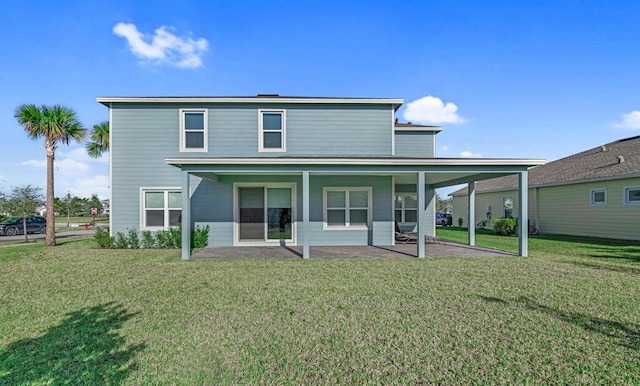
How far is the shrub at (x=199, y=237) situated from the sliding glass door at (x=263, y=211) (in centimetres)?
124

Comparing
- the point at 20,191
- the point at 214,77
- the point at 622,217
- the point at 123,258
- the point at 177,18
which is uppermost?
the point at 177,18

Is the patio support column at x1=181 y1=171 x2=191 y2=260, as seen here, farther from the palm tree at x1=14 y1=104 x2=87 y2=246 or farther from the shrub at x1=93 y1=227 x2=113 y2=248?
the palm tree at x1=14 y1=104 x2=87 y2=246

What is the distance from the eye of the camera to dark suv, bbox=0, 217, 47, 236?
1912 centimetres

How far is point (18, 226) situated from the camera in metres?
19.7

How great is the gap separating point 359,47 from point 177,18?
8219 millimetres

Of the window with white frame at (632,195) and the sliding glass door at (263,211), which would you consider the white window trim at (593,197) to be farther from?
the sliding glass door at (263,211)

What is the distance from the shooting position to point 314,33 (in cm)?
1290

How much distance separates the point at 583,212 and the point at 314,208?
13970mm

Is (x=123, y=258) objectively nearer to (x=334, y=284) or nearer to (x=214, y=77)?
(x=334, y=284)

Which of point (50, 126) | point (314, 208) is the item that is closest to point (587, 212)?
point (314, 208)

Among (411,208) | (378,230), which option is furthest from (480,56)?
(378,230)

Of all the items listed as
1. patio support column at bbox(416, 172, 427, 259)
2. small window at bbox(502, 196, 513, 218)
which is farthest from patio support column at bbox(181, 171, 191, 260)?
small window at bbox(502, 196, 513, 218)

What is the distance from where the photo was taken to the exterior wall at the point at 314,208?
11016 mm

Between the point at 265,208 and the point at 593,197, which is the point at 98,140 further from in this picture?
the point at 593,197
